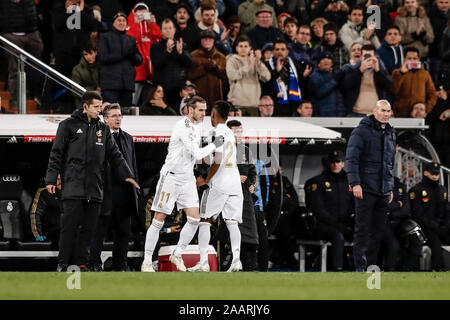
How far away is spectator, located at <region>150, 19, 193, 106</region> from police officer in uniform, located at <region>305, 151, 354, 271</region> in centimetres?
273

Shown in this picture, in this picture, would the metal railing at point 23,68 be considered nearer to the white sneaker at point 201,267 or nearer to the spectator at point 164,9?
the spectator at point 164,9

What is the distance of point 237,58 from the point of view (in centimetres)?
1628

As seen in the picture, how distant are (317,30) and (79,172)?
864 centimetres

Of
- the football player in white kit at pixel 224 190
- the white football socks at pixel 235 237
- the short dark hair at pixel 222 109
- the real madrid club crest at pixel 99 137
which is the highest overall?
the short dark hair at pixel 222 109

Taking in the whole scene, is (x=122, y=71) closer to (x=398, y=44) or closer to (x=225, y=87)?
(x=225, y=87)

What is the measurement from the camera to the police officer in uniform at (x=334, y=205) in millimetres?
14734

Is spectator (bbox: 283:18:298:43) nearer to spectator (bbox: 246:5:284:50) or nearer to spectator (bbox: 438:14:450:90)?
spectator (bbox: 246:5:284:50)

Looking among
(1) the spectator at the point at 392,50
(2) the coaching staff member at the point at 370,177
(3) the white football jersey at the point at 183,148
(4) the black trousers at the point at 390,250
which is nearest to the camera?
(3) the white football jersey at the point at 183,148

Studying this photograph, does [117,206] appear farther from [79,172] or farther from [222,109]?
[222,109]

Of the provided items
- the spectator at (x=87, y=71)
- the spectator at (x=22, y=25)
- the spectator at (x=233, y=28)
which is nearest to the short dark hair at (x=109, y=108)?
the spectator at (x=87, y=71)

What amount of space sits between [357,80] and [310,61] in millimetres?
938

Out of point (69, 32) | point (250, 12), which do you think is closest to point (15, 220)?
point (69, 32)

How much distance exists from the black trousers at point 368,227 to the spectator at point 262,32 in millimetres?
6110

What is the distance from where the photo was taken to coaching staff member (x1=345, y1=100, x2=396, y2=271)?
12.0 meters
